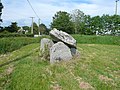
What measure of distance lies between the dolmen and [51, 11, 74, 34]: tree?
3249cm

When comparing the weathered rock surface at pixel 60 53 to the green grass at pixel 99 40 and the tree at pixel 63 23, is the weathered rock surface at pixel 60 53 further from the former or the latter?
the tree at pixel 63 23

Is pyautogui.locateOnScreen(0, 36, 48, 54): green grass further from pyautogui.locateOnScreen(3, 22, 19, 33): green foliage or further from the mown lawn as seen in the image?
pyautogui.locateOnScreen(3, 22, 19, 33): green foliage

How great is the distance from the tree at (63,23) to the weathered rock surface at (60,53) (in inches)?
1314

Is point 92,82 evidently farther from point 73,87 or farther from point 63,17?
point 63,17

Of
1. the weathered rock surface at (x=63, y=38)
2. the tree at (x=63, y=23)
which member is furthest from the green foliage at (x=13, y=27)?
the weathered rock surface at (x=63, y=38)

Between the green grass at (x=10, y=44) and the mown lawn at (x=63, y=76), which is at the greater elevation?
the green grass at (x=10, y=44)

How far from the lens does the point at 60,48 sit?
1036 cm

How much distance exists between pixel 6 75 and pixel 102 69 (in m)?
3.90

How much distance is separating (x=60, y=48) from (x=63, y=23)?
35589 millimetres

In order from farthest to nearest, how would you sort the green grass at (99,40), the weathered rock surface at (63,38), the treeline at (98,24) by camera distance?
the treeline at (98,24)
the green grass at (99,40)
the weathered rock surface at (63,38)

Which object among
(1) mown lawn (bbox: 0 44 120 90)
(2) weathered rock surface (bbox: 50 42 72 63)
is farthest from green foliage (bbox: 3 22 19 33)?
(2) weathered rock surface (bbox: 50 42 72 63)

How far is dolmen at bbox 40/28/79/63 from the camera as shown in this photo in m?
10.3

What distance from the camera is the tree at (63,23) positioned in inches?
1767

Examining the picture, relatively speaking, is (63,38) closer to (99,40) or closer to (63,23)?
(99,40)
